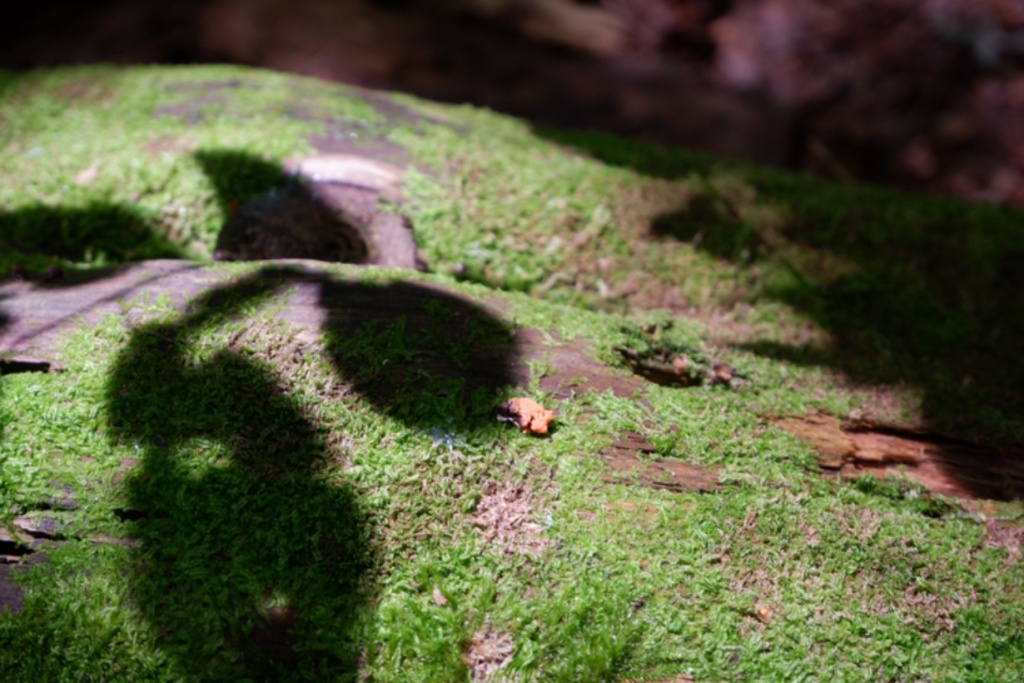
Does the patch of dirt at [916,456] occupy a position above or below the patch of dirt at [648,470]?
above

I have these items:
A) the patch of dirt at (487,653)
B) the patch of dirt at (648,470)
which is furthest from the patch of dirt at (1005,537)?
the patch of dirt at (487,653)

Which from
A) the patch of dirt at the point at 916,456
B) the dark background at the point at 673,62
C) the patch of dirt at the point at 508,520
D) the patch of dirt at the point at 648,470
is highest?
the dark background at the point at 673,62

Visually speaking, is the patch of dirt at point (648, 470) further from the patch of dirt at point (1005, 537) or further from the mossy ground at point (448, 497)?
the patch of dirt at point (1005, 537)

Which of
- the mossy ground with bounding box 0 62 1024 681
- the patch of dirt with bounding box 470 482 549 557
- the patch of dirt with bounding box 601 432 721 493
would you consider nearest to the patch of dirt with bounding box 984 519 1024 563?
the mossy ground with bounding box 0 62 1024 681

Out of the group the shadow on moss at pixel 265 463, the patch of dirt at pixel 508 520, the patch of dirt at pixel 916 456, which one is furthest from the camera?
the patch of dirt at pixel 916 456

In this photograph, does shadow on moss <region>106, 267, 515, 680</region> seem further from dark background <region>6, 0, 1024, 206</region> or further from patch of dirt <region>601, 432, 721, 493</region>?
dark background <region>6, 0, 1024, 206</region>
